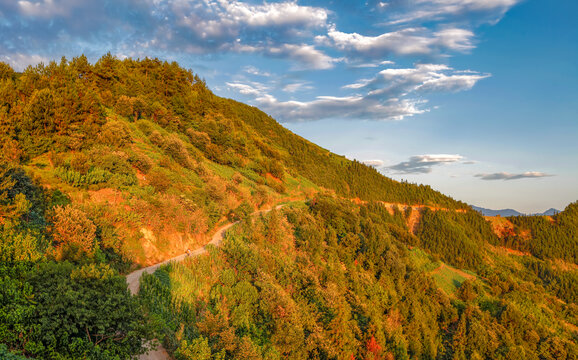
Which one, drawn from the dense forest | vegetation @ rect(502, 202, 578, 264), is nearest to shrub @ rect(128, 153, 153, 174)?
the dense forest

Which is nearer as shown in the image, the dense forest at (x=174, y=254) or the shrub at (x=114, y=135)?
the dense forest at (x=174, y=254)

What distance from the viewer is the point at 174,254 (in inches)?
777

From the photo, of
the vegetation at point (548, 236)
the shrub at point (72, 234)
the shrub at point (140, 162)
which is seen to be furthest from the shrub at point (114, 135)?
the vegetation at point (548, 236)

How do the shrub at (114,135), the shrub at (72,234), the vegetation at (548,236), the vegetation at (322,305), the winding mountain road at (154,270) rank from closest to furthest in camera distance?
the winding mountain road at (154,270) → the shrub at (72,234) → the vegetation at (322,305) → the shrub at (114,135) → the vegetation at (548,236)

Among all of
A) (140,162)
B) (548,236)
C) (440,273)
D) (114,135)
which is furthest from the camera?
(548,236)

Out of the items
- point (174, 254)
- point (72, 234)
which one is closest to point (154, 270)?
point (174, 254)

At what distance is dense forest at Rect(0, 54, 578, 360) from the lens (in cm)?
890

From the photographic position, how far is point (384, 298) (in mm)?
32469

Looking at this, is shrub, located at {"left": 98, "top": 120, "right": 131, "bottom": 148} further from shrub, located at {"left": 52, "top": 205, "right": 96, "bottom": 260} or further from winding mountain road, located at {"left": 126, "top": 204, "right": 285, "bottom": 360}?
shrub, located at {"left": 52, "top": 205, "right": 96, "bottom": 260}

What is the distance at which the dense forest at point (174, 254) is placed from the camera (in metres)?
8.90

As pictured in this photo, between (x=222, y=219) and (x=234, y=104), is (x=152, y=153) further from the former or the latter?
(x=234, y=104)

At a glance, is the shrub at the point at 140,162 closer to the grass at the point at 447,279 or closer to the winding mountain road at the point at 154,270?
the winding mountain road at the point at 154,270

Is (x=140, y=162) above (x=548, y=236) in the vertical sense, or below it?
above

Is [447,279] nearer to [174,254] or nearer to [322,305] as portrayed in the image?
[322,305]
